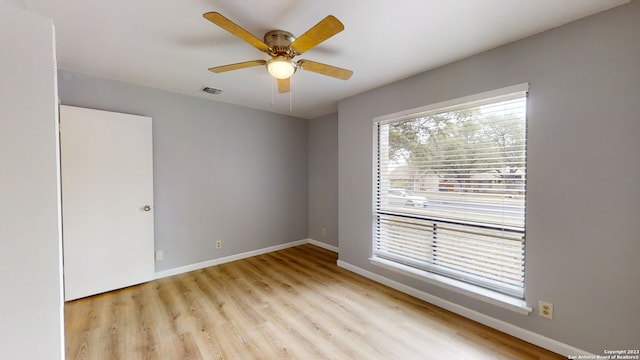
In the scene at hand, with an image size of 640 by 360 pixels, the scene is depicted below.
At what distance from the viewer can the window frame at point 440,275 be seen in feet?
6.71

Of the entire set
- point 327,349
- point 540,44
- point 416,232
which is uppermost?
point 540,44

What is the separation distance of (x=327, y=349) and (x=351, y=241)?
5.46 feet

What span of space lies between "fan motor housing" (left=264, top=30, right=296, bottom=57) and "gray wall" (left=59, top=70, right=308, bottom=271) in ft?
6.81

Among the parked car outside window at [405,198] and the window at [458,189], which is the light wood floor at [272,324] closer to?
the window at [458,189]

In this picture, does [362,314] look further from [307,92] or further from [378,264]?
[307,92]

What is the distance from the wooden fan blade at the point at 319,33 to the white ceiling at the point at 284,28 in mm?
190

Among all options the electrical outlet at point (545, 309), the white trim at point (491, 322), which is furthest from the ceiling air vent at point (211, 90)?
the electrical outlet at point (545, 309)

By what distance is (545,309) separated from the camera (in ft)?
6.24

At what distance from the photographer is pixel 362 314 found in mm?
2385

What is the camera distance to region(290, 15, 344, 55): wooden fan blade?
144cm

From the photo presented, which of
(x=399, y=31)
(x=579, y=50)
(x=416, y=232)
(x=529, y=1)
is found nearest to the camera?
(x=529, y=1)

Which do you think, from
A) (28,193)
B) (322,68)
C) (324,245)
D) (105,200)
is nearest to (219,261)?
(105,200)

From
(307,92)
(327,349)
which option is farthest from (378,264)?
(307,92)

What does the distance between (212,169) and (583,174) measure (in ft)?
12.9
